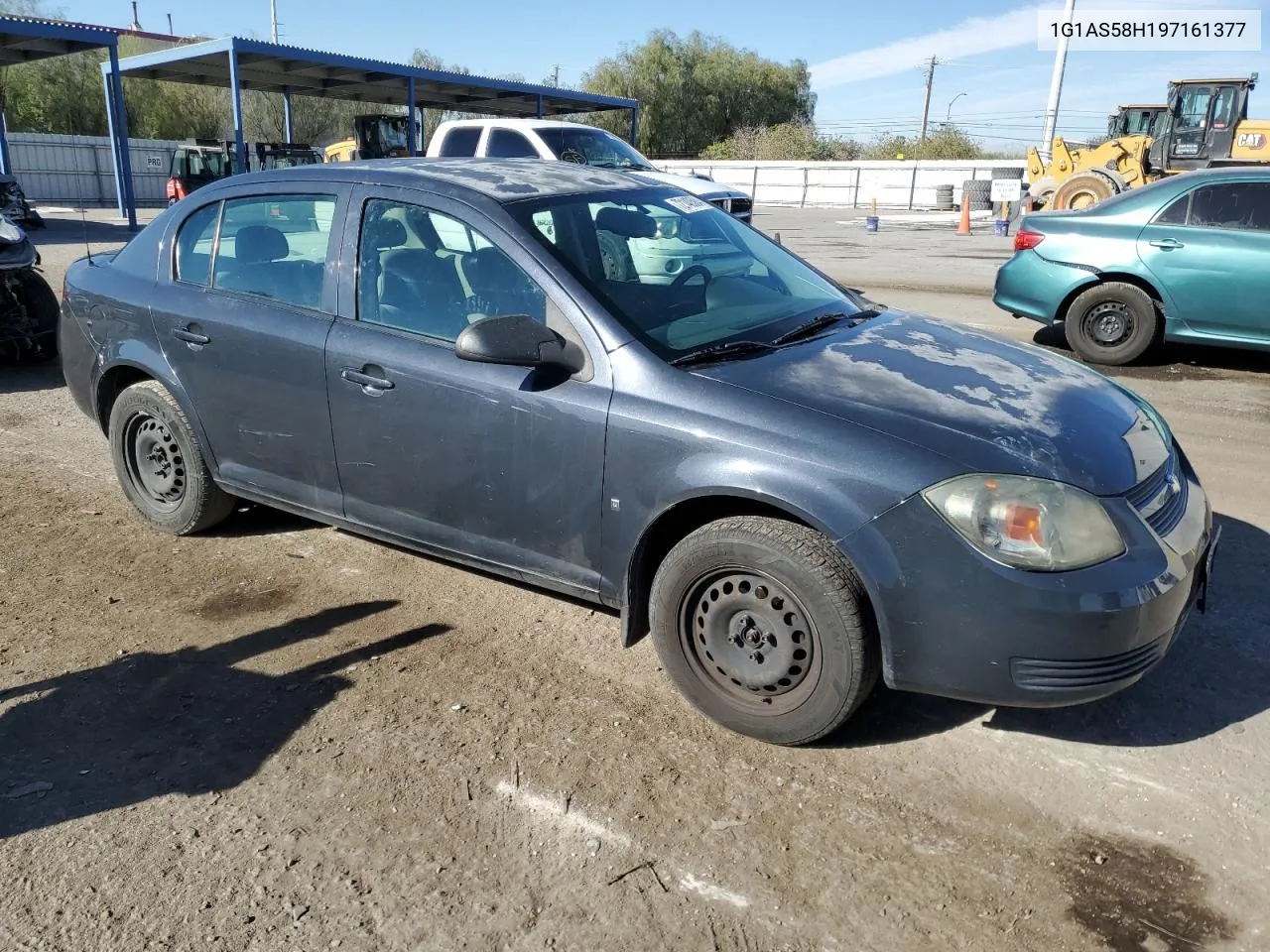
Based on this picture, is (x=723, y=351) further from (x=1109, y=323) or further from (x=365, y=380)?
(x=1109, y=323)

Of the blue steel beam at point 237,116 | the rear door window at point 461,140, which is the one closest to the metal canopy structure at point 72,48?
the blue steel beam at point 237,116

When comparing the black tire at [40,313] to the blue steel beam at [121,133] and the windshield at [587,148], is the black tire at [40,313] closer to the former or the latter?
the windshield at [587,148]

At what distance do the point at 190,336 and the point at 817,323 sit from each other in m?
2.64

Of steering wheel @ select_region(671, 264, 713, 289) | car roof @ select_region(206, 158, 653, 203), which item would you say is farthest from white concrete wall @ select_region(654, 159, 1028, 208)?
steering wheel @ select_region(671, 264, 713, 289)

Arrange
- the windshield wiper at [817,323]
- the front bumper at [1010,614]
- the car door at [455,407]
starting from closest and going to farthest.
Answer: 1. the front bumper at [1010,614]
2. the car door at [455,407]
3. the windshield wiper at [817,323]

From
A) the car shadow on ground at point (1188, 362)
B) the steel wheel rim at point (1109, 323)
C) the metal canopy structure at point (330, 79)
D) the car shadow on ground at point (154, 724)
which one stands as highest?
the metal canopy structure at point (330, 79)

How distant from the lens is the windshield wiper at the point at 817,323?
355cm

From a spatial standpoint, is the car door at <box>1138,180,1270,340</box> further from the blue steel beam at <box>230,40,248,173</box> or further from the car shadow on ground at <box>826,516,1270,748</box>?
the blue steel beam at <box>230,40,248,173</box>

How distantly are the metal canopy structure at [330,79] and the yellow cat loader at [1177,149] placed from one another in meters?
14.8

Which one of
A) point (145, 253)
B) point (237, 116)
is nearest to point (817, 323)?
point (145, 253)

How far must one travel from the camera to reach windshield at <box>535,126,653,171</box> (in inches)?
520

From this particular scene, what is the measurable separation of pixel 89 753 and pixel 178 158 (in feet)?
82.9

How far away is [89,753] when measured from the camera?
10.0 feet

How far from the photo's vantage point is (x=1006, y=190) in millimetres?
32062
